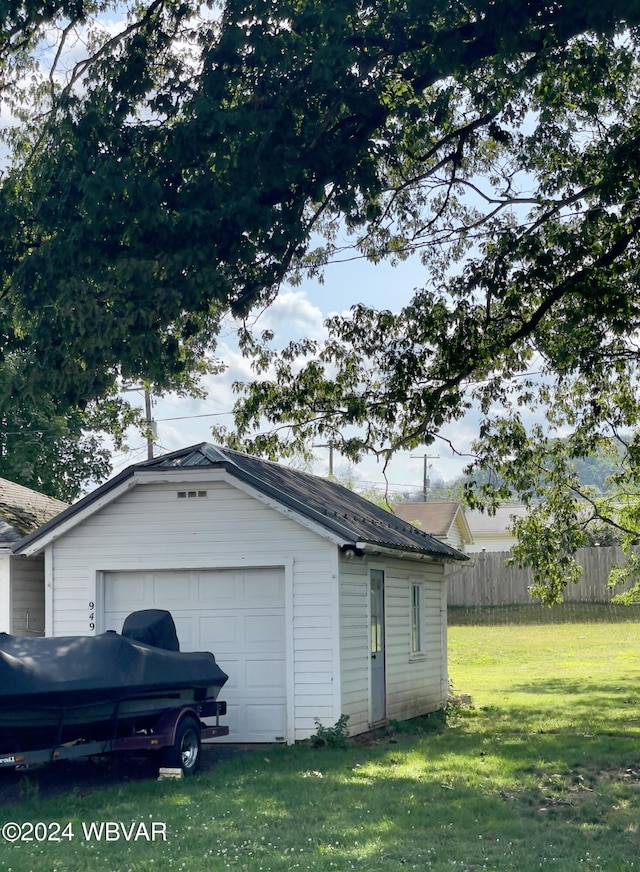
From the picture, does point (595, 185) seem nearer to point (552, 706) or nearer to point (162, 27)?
point (162, 27)

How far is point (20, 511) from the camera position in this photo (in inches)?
828

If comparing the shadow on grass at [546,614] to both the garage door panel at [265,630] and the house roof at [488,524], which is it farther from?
the garage door panel at [265,630]

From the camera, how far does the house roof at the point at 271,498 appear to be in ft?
50.5

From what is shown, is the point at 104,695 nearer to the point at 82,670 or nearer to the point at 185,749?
the point at 82,670

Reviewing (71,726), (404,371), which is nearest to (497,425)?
(404,371)

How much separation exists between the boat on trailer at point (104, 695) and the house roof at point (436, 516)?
43.6 metres

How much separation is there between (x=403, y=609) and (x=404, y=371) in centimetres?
410

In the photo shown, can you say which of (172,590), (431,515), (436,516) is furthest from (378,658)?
(431,515)

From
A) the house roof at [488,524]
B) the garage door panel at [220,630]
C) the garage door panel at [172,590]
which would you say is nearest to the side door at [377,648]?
the garage door panel at [220,630]

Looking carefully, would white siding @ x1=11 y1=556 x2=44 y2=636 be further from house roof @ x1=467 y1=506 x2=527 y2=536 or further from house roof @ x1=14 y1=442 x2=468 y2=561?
house roof @ x1=467 y1=506 x2=527 y2=536

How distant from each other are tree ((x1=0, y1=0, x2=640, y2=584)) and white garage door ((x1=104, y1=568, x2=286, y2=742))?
10.6 ft

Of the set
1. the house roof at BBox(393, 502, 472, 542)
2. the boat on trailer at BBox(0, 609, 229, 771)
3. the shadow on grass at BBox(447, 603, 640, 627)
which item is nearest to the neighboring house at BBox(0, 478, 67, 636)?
Result: the boat on trailer at BBox(0, 609, 229, 771)

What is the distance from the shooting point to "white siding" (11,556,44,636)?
730 inches

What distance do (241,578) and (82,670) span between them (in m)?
4.70
